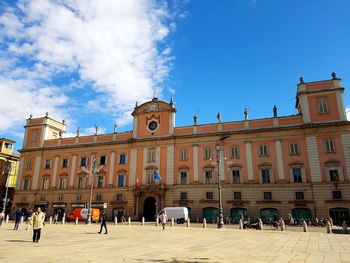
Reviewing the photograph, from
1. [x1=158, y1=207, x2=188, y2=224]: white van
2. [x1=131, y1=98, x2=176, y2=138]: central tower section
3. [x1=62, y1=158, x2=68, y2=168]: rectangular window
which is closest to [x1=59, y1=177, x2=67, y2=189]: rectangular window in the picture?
[x1=62, y1=158, x2=68, y2=168]: rectangular window

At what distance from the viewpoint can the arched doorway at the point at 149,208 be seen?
44.2m

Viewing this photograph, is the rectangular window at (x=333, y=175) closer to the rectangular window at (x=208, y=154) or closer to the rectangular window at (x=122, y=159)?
the rectangular window at (x=208, y=154)

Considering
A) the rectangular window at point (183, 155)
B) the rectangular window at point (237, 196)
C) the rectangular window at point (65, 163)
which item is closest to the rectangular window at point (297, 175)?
the rectangular window at point (237, 196)

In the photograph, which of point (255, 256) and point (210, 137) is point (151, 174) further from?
point (255, 256)

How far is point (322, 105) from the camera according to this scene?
39.4 m

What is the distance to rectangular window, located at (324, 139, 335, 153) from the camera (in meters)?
37.3

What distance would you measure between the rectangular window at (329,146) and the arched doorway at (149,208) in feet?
82.1

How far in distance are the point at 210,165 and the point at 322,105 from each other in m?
17.2

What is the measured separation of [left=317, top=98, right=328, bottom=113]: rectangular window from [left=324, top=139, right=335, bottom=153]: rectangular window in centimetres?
416

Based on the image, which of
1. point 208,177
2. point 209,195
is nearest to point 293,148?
point 208,177

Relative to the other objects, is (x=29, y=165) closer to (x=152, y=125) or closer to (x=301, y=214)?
(x=152, y=125)

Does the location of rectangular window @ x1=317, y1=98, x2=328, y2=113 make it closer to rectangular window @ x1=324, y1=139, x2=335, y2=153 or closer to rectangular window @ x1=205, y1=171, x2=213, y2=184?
rectangular window @ x1=324, y1=139, x2=335, y2=153

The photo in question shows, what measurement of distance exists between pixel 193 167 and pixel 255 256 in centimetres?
3218

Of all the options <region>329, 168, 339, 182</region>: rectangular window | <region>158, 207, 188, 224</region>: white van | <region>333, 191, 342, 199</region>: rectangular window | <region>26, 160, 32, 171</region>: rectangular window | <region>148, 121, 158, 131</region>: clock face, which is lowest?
<region>158, 207, 188, 224</region>: white van
